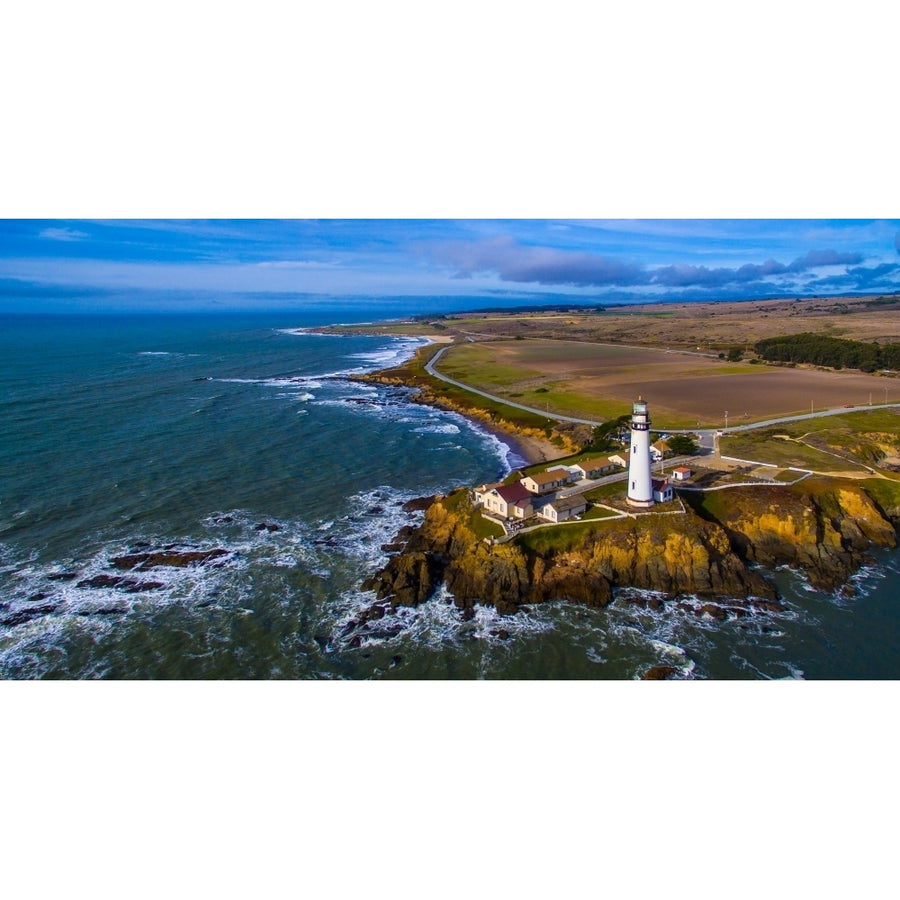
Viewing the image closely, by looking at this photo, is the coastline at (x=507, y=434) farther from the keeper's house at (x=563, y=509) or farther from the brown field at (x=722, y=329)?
the brown field at (x=722, y=329)

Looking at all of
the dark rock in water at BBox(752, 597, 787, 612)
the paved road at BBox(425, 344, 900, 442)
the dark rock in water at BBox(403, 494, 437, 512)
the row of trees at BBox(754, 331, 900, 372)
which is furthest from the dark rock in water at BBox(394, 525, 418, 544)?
the row of trees at BBox(754, 331, 900, 372)

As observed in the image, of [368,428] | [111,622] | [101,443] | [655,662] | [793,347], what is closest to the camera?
[655,662]

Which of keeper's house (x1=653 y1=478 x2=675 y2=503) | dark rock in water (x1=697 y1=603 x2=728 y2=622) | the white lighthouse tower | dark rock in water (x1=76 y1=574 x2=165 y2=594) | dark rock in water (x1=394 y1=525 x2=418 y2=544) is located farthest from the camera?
dark rock in water (x1=394 y1=525 x2=418 y2=544)

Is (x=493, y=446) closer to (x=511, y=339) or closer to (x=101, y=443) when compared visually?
(x=101, y=443)

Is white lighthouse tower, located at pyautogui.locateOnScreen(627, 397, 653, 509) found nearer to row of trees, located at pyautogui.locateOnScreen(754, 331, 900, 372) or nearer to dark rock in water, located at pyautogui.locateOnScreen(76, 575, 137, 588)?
dark rock in water, located at pyautogui.locateOnScreen(76, 575, 137, 588)

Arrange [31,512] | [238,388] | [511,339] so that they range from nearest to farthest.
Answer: [31,512], [238,388], [511,339]

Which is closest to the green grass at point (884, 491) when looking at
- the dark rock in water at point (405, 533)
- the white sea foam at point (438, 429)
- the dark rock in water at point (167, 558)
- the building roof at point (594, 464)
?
the building roof at point (594, 464)

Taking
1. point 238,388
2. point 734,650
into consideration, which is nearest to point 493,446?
point 734,650
